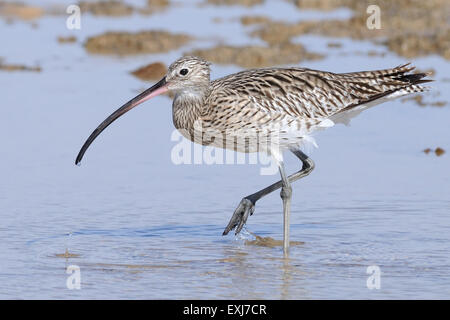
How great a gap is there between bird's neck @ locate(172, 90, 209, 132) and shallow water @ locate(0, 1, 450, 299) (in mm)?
955

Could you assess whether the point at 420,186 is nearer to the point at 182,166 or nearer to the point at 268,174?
the point at 268,174

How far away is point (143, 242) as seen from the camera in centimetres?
984

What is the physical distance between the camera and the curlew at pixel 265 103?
979cm

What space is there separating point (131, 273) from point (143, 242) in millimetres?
976

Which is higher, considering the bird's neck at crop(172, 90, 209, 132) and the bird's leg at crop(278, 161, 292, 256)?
the bird's neck at crop(172, 90, 209, 132)

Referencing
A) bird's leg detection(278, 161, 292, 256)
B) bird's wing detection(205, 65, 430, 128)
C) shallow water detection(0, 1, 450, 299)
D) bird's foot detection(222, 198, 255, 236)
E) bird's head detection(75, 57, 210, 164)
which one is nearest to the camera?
shallow water detection(0, 1, 450, 299)

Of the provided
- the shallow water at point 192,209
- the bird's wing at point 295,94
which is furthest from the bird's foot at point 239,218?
the bird's wing at point 295,94

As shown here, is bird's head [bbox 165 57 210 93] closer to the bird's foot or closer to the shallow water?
the bird's foot

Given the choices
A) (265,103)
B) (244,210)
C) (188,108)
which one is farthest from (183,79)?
(244,210)

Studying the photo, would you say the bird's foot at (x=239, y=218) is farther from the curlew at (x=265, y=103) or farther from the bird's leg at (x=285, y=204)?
the bird's leg at (x=285, y=204)

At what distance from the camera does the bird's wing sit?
980cm

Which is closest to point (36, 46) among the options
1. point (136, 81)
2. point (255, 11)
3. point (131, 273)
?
point (136, 81)

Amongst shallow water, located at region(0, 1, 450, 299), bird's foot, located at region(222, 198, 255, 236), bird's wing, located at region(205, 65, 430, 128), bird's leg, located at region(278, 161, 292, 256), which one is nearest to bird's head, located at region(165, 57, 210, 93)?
bird's wing, located at region(205, 65, 430, 128)

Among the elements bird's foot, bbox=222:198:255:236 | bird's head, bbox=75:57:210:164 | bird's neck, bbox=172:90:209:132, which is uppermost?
bird's head, bbox=75:57:210:164
